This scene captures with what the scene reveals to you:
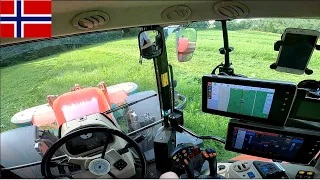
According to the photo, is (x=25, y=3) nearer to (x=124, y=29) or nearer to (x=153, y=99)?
(x=124, y=29)

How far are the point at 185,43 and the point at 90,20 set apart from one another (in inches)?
40.0

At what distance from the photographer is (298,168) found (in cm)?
212

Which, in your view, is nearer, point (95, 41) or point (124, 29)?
point (124, 29)

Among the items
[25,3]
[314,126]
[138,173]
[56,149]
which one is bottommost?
[138,173]

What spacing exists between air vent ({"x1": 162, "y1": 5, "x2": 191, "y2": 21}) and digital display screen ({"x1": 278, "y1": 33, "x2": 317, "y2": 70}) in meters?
0.70

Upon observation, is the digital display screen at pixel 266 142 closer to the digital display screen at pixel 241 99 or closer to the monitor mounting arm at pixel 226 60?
the digital display screen at pixel 241 99

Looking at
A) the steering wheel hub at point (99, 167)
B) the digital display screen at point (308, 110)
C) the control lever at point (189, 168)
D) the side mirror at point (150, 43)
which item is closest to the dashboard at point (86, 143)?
the steering wheel hub at point (99, 167)

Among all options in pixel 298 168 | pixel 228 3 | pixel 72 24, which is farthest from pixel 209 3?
pixel 298 168

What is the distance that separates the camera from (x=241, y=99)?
74.1 inches

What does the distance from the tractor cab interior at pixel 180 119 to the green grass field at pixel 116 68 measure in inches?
4.4

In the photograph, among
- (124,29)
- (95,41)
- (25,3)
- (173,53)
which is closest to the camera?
(25,3)

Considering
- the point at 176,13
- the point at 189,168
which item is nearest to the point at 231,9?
the point at 176,13

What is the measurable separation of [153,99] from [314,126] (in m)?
1.42

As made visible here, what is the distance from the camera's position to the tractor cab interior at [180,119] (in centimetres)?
183
